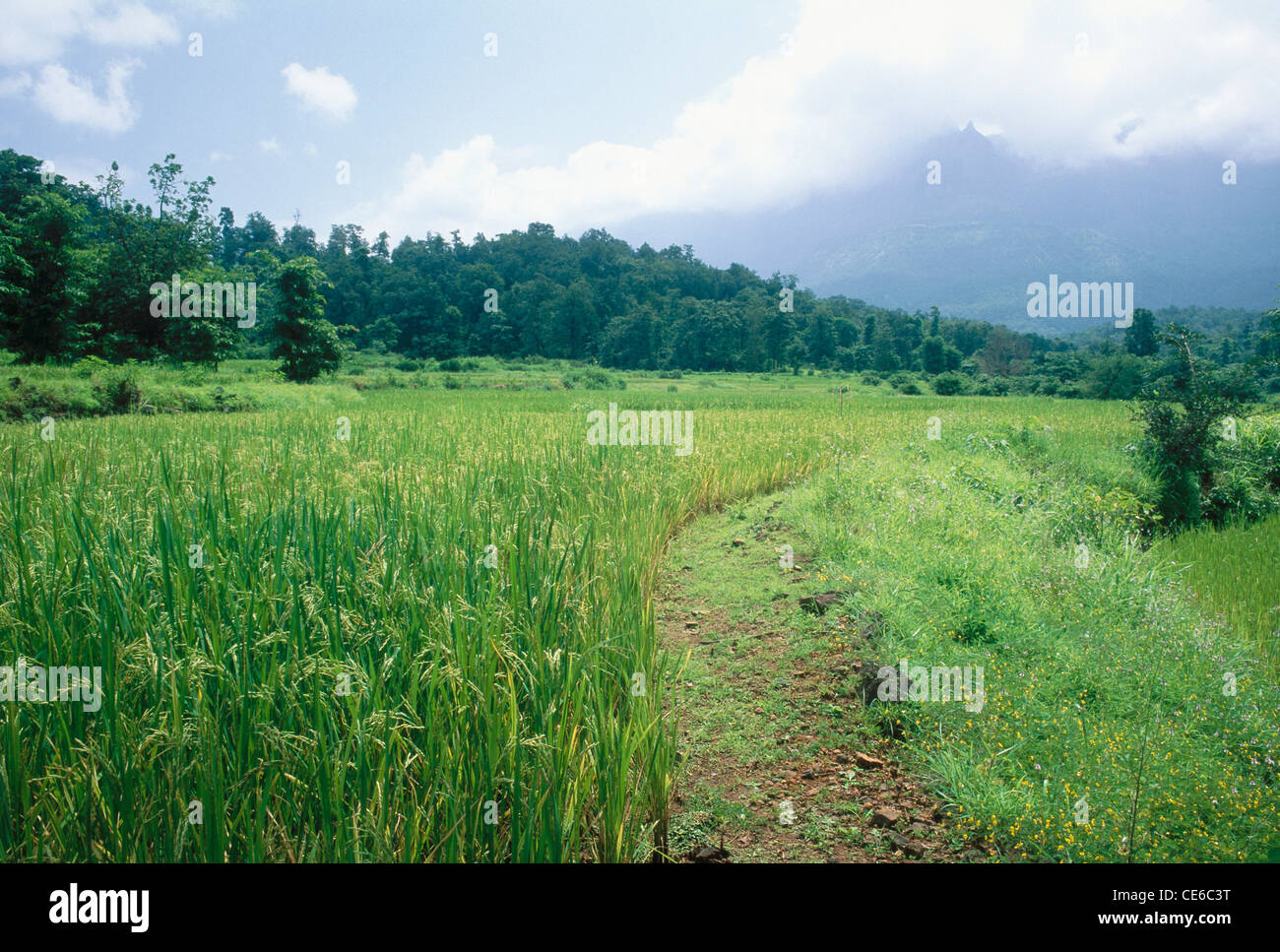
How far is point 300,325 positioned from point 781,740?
32034mm

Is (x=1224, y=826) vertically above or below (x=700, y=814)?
above

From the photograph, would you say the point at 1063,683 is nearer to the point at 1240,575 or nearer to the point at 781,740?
the point at 781,740

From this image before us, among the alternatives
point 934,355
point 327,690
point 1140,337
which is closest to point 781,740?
point 327,690

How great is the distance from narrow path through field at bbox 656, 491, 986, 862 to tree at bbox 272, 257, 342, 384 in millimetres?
29341

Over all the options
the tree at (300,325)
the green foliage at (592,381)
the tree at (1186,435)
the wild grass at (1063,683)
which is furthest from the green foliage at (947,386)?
the wild grass at (1063,683)

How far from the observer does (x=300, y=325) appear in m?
29.4

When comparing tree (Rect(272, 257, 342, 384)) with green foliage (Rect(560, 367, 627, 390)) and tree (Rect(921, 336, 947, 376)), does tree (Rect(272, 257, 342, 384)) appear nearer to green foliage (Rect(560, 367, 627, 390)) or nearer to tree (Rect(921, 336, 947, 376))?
green foliage (Rect(560, 367, 627, 390))

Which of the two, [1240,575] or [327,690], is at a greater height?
[327,690]

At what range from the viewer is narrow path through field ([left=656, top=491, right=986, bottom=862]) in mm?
2578

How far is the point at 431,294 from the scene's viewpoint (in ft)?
197

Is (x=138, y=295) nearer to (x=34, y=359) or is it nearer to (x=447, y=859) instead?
(x=34, y=359)

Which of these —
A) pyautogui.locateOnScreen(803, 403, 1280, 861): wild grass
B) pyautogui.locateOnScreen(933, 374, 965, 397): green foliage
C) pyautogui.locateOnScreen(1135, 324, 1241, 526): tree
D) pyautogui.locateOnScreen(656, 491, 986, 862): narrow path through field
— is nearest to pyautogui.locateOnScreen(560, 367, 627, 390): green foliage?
pyautogui.locateOnScreen(933, 374, 965, 397): green foliage

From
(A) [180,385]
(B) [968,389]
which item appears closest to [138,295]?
(A) [180,385]
